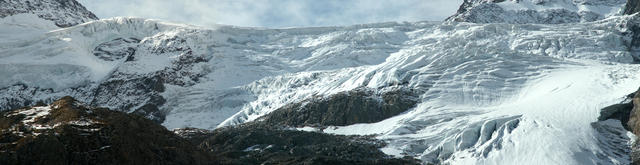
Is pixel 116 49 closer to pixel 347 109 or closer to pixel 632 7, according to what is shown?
pixel 347 109

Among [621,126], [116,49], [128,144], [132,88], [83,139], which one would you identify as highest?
[116,49]

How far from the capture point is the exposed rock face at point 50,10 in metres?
138

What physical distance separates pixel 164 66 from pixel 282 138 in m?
52.4

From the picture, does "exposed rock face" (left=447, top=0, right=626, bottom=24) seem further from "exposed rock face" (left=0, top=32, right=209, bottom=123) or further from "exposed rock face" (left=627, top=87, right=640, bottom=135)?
"exposed rock face" (left=627, top=87, right=640, bottom=135)

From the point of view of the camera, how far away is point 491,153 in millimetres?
55719

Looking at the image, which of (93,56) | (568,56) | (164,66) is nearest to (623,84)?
(568,56)

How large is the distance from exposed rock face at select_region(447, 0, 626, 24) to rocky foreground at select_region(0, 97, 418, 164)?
73.7 meters

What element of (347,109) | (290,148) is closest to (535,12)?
(347,109)

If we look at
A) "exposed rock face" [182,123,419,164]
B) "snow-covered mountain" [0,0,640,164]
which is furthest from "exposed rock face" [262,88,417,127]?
"exposed rock face" [182,123,419,164]

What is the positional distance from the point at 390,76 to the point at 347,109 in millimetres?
8385

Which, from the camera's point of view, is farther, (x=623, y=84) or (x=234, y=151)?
(x=623, y=84)

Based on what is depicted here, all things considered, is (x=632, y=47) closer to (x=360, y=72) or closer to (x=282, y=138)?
(x=360, y=72)

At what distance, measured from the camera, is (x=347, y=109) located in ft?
242

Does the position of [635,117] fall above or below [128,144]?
below
